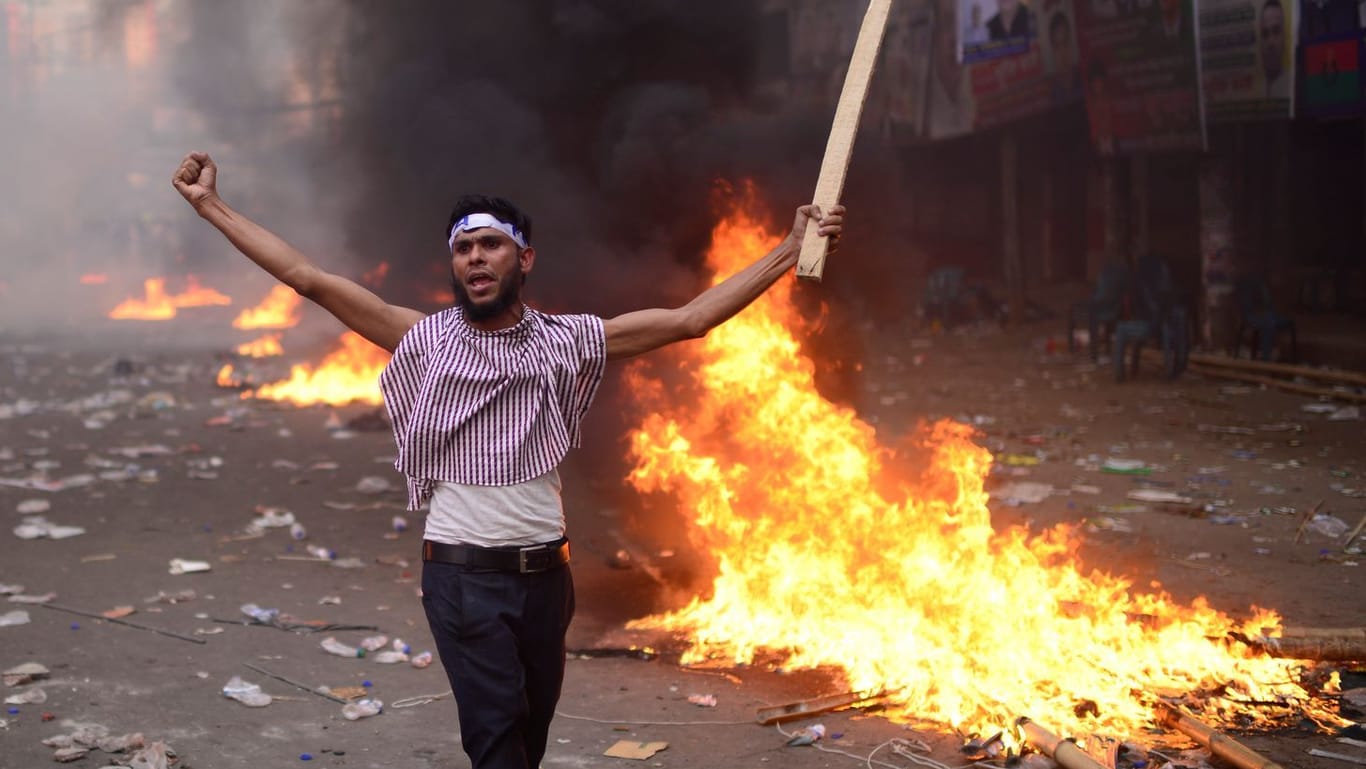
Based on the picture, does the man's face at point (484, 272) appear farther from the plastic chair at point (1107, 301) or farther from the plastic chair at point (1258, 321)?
the plastic chair at point (1107, 301)

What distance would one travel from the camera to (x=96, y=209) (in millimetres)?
36188

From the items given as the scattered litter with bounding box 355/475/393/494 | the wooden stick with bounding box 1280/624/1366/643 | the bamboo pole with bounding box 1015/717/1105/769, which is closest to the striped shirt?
the bamboo pole with bounding box 1015/717/1105/769

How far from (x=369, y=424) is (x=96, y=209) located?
29.5m

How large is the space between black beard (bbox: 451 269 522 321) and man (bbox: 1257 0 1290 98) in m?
11.1

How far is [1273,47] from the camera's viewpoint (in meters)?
11.9

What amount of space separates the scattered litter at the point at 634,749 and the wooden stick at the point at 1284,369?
9.03 meters

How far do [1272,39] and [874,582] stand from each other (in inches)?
369

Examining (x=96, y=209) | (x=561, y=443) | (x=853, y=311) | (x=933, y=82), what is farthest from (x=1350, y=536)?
(x=96, y=209)

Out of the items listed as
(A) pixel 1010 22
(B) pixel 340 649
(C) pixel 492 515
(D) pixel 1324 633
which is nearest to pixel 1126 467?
(D) pixel 1324 633

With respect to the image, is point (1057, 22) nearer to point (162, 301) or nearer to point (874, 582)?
point (874, 582)

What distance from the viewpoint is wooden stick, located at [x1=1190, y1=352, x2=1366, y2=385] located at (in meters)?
11.0

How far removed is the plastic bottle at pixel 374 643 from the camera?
5203 millimetres

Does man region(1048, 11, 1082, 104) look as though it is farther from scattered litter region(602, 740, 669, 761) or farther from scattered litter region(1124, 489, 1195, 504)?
scattered litter region(602, 740, 669, 761)

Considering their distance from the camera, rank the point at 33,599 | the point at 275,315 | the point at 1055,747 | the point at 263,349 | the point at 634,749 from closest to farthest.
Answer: the point at 1055,747, the point at 634,749, the point at 33,599, the point at 263,349, the point at 275,315
